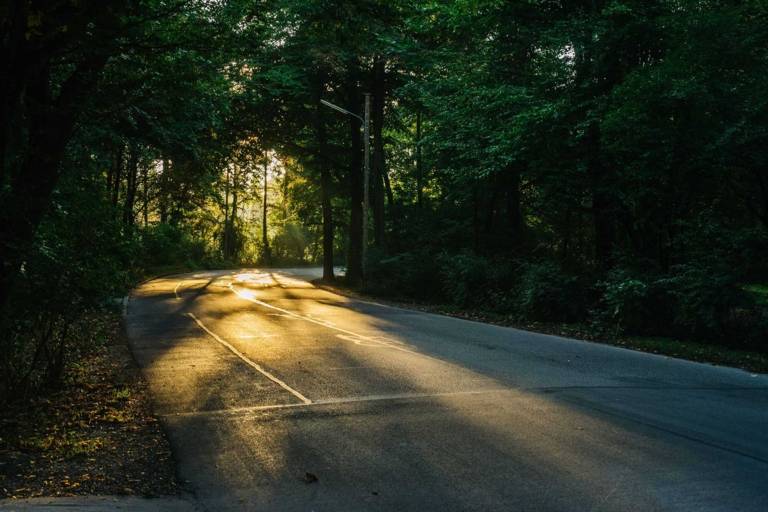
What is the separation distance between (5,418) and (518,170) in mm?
18023

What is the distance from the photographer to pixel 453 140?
21422mm

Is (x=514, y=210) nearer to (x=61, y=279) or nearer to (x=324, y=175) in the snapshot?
(x=324, y=175)

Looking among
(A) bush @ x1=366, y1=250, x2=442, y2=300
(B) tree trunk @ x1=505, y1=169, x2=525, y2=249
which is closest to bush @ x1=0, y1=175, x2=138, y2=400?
(A) bush @ x1=366, y1=250, x2=442, y2=300

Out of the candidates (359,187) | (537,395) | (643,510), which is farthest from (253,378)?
(359,187)

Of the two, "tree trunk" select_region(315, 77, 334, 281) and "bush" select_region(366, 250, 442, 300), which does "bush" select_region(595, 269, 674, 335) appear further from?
"tree trunk" select_region(315, 77, 334, 281)

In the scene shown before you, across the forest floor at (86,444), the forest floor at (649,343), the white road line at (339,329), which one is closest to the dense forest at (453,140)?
the forest floor at (649,343)

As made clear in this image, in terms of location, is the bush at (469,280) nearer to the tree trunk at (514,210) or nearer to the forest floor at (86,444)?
the tree trunk at (514,210)

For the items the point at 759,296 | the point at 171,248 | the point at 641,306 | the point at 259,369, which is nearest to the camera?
the point at 259,369

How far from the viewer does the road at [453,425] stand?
16.3 ft

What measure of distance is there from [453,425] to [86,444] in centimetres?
374

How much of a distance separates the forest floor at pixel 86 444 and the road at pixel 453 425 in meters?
0.29

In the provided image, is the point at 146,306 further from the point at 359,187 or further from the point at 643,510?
the point at 643,510

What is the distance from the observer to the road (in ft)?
16.3

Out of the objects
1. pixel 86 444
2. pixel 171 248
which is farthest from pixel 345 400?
pixel 171 248
